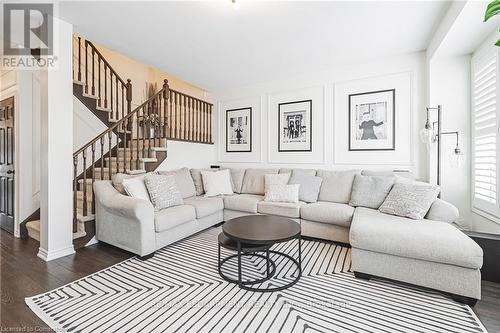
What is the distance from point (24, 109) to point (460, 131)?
18.7 feet

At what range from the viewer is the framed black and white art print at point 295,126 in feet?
13.5

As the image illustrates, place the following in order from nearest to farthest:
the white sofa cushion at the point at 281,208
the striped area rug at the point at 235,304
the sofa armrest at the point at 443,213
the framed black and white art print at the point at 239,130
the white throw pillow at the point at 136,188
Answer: the striped area rug at the point at 235,304 < the sofa armrest at the point at 443,213 < the white throw pillow at the point at 136,188 < the white sofa cushion at the point at 281,208 < the framed black and white art print at the point at 239,130

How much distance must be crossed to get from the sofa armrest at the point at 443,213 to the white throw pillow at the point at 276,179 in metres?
1.85

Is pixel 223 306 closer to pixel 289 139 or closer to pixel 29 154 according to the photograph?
pixel 289 139

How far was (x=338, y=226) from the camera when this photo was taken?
295cm

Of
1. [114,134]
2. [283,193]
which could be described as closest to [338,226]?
[283,193]

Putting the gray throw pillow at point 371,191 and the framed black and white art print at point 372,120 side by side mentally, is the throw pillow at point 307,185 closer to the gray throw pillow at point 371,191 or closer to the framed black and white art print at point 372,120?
the gray throw pillow at point 371,191

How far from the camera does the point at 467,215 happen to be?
2.88 m

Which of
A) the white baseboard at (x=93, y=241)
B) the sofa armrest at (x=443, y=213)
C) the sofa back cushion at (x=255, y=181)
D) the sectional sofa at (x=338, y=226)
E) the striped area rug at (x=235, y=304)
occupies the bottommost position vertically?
the striped area rug at (x=235, y=304)

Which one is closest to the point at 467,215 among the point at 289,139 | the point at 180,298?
the point at 289,139

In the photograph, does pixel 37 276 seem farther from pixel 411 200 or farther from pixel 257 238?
pixel 411 200

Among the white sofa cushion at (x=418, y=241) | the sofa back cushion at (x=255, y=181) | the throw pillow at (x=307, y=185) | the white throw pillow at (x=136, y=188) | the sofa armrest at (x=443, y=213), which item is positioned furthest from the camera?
the sofa back cushion at (x=255, y=181)

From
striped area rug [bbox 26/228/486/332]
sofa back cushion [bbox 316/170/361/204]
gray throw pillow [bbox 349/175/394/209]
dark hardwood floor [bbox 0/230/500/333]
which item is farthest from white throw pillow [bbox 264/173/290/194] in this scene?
dark hardwood floor [bbox 0/230/500/333]

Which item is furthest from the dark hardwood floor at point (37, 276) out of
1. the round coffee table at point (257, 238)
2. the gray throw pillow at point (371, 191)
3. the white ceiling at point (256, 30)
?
the white ceiling at point (256, 30)
